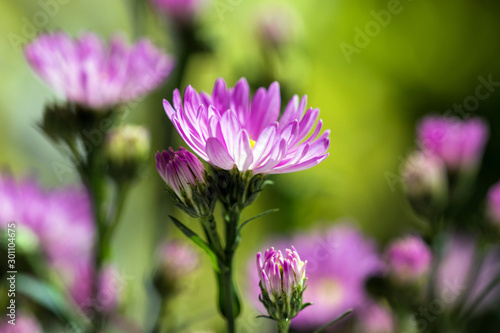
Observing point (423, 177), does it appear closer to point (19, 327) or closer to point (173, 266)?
point (173, 266)

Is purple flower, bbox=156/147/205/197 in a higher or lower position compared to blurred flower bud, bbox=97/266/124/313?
higher

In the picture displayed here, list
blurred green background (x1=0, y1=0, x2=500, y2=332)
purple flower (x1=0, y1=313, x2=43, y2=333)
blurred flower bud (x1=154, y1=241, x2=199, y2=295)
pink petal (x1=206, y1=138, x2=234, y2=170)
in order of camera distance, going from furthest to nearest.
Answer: blurred green background (x1=0, y1=0, x2=500, y2=332) < blurred flower bud (x1=154, y1=241, x2=199, y2=295) < purple flower (x1=0, y1=313, x2=43, y2=333) < pink petal (x1=206, y1=138, x2=234, y2=170)

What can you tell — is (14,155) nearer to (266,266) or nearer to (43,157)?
(43,157)

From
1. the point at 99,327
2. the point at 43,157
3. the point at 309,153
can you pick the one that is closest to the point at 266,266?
the point at 309,153

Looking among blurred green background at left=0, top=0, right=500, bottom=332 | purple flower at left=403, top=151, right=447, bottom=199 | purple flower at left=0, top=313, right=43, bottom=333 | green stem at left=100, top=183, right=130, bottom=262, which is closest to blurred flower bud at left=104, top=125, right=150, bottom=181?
green stem at left=100, top=183, right=130, bottom=262

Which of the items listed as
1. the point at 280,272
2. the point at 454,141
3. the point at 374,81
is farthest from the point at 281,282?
the point at 374,81

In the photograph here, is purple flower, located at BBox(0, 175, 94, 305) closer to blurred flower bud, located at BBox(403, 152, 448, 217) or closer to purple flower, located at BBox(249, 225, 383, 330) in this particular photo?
purple flower, located at BBox(249, 225, 383, 330)

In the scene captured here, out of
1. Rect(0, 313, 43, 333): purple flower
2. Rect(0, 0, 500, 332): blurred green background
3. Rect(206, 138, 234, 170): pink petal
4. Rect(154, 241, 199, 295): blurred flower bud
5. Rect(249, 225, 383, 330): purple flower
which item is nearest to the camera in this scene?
Rect(206, 138, 234, 170): pink petal
